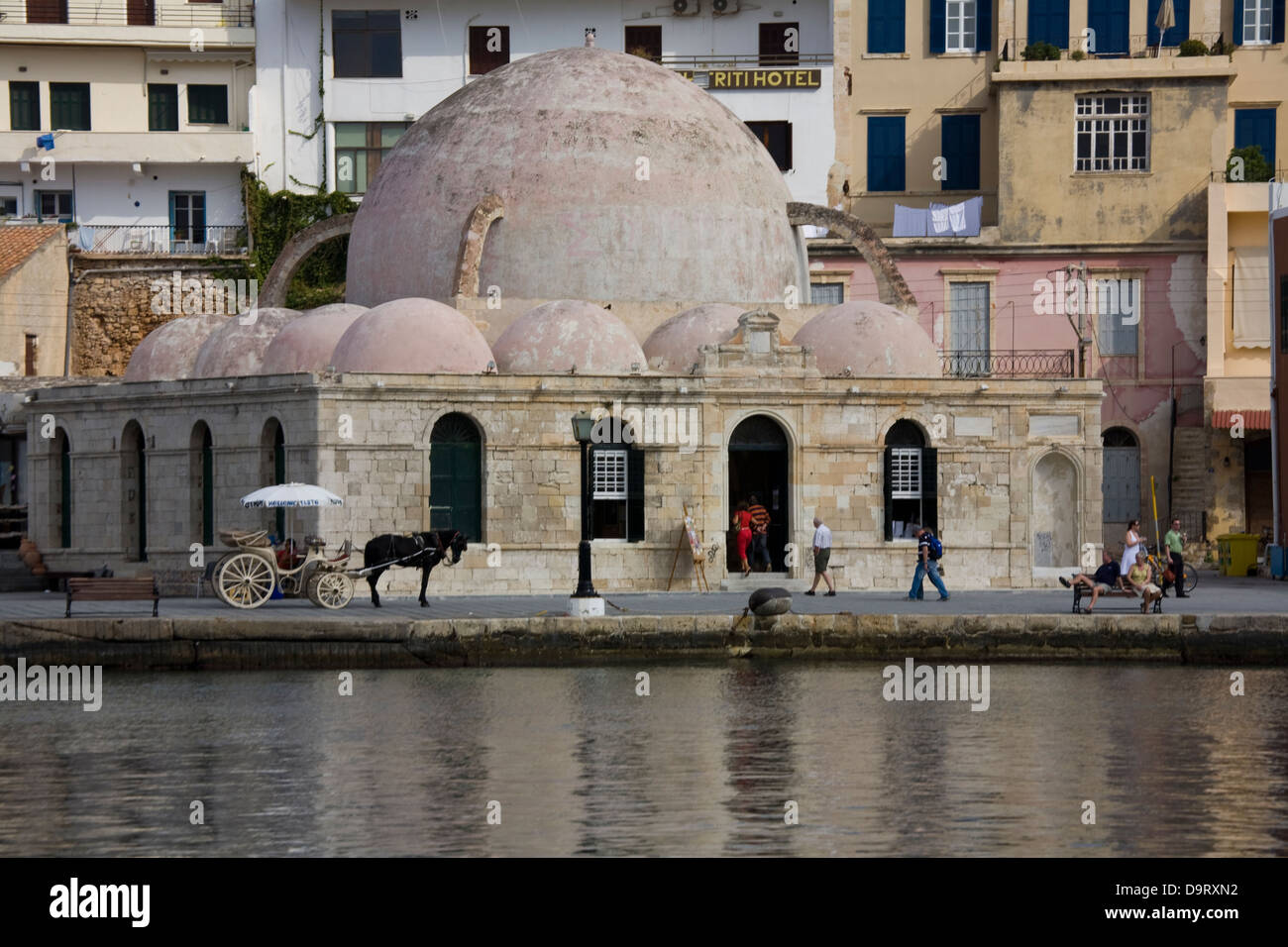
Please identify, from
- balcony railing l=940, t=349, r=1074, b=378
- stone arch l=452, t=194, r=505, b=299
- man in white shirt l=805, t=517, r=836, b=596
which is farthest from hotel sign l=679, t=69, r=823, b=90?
man in white shirt l=805, t=517, r=836, b=596

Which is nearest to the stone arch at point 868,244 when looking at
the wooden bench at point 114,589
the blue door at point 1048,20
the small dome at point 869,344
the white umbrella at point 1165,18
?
the small dome at point 869,344

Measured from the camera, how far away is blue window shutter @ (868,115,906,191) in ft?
172

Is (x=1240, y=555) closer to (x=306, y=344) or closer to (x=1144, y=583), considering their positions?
(x=1144, y=583)

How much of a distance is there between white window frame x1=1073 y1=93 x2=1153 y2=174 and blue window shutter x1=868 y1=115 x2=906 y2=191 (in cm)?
460

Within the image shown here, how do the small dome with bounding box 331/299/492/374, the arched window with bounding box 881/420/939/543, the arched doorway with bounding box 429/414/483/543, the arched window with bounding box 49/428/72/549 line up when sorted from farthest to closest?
1. the arched window with bounding box 49/428/72/549
2. the arched window with bounding box 881/420/939/543
3. the small dome with bounding box 331/299/492/374
4. the arched doorway with bounding box 429/414/483/543

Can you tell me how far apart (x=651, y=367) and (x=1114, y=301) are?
1702 cm

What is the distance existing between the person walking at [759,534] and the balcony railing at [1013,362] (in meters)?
14.9

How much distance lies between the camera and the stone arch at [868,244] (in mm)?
38875

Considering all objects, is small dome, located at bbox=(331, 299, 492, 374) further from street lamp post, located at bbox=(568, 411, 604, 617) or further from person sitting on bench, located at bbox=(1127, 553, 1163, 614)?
person sitting on bench, located at bbox=(1127, 553, 1163, 614)

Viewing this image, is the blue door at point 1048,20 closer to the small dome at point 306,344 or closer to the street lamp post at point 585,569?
the small dome at point 306,344

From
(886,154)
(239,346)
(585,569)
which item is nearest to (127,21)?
(886,154)

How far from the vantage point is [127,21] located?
54.2m

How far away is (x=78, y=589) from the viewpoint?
2839 cm
